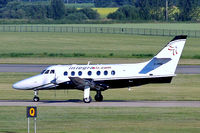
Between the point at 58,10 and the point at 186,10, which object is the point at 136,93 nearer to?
the point at 186,10

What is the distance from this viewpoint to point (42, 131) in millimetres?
28594

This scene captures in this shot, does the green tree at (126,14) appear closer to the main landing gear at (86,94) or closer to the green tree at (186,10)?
the green tree at (186,10)

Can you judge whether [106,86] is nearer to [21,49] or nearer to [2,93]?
[2,93]

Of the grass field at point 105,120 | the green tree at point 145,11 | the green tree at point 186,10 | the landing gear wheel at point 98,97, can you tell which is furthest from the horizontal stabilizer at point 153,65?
the green tree at point 186,10

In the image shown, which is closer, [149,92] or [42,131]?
[42,131]

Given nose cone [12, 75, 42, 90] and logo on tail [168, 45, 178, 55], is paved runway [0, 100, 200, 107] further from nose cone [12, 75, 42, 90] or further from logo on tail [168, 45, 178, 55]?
logo on tail [168, 45, 178, 55]

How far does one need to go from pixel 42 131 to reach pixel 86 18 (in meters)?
157

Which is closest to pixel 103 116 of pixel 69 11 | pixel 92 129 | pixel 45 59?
pixel 92 129

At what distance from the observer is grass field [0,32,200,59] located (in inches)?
3260

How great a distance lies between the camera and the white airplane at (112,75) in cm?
3841

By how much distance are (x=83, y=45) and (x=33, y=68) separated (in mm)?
39681

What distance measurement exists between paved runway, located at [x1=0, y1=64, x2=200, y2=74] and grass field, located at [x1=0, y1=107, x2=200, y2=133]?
24275 mm

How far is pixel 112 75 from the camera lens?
128 ft

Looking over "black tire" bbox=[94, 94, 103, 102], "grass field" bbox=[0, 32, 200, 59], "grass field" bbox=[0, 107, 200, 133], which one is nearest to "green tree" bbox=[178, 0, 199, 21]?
"grass field" bbox=[0, 32, 200, 59]
